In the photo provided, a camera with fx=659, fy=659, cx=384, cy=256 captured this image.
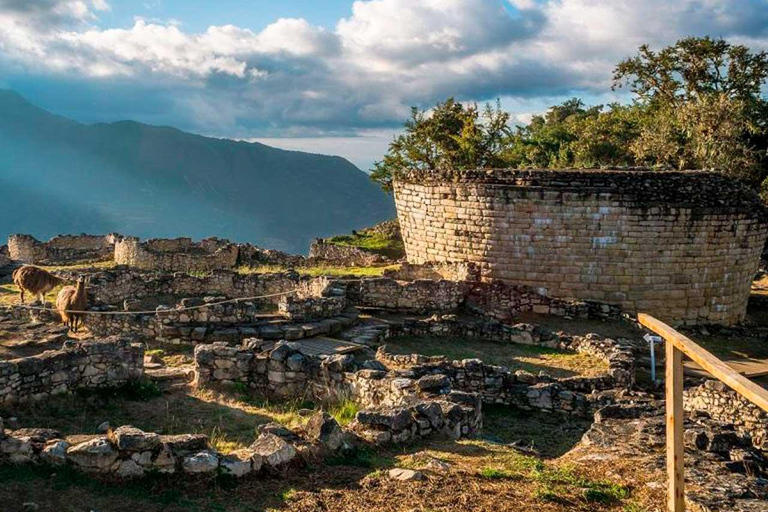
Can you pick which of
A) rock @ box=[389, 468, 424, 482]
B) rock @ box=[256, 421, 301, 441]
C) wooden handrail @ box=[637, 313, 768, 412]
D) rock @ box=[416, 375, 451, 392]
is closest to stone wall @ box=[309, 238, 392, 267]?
rock @ box=[416, 375, 451, 392]

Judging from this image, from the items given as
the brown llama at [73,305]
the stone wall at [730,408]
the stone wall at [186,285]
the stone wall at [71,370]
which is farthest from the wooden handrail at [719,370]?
the stone wall at [186,285]

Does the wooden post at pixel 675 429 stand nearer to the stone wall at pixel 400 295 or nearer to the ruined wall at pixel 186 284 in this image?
the stone wall at pixel 400 295

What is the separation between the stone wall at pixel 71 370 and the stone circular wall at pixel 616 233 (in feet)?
41.1

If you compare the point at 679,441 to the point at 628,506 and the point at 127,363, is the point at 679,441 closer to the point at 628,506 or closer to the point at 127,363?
the point at 628,506

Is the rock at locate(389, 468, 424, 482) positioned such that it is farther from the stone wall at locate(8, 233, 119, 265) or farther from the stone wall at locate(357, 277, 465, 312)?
the stone wall at locate(8, 233, 119, 265)

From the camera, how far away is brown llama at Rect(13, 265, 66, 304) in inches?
692

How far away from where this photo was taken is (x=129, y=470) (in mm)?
6785

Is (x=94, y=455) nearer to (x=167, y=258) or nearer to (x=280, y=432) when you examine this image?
(x=280, y=432)

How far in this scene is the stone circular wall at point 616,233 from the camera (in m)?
19.8

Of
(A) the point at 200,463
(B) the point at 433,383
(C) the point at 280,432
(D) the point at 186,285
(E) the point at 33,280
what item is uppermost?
(E) the point at 33,280

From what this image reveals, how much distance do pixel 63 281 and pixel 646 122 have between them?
1407 inches

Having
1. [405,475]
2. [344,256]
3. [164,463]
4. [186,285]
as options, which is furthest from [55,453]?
[344,256]

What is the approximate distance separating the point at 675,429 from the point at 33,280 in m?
16.8

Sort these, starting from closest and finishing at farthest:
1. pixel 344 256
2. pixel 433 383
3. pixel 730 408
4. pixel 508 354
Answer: pixel 433 383 → pixel 730 408 → pixel 508 354 → pixel 344 256
